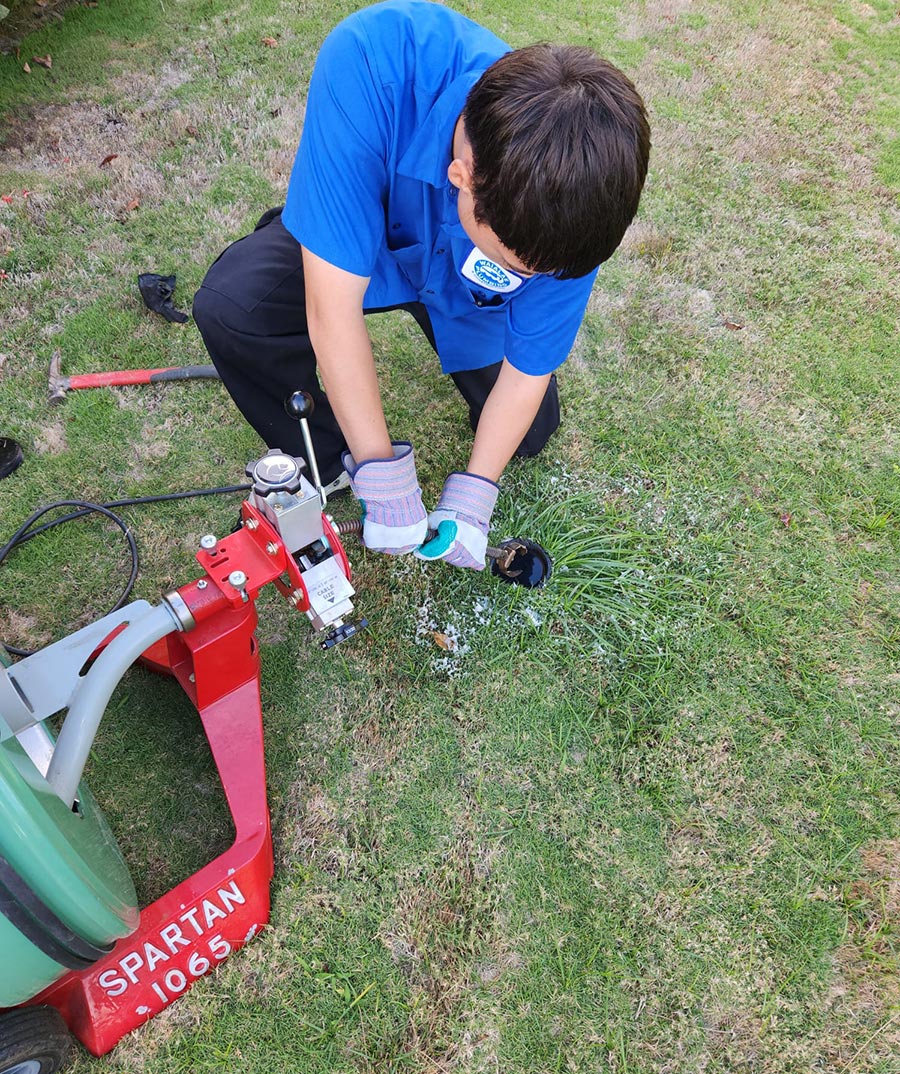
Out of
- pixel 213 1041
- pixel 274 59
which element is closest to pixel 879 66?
pixel 274 59

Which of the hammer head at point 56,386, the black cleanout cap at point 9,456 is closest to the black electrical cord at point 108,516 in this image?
the black cleanout cap at point 9,456

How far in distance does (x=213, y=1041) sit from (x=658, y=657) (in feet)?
5.64

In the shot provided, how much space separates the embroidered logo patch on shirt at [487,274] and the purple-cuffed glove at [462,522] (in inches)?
21.8

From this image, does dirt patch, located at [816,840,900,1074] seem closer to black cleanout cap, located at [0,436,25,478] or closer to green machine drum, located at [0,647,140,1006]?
green machine drum, located at [0,647,140,1006]

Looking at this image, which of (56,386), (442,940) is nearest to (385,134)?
(56,386)

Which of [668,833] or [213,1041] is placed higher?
[213,1041]

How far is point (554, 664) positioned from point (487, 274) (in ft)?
4.21

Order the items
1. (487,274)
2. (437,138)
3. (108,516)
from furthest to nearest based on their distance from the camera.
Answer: (108,516) → (487,274) → (437,138)

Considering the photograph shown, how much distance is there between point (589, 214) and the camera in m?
1.37

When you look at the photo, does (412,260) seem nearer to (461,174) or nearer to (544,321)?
(544,321)

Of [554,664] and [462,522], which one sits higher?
[462,522]

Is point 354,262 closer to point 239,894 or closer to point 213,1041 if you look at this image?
point 239,894

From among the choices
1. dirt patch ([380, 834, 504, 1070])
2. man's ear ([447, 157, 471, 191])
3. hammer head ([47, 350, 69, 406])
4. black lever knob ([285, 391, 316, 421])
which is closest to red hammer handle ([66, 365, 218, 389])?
hammer head ([47, 350, 69, 406])

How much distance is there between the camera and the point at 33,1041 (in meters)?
1.48
